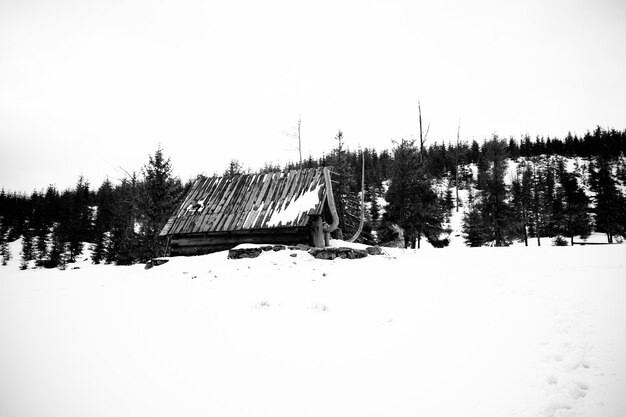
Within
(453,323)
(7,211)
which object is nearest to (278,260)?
(453,323)

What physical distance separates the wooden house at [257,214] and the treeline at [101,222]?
800cm

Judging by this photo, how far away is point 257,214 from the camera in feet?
46.7

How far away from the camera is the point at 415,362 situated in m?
3.37

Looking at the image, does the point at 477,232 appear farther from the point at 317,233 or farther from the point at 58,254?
the point at 58,254

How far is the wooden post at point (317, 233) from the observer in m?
13.4

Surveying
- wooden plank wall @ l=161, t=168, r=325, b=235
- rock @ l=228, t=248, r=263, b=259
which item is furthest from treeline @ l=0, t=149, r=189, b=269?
rock @ l=228, t=248, r=263, b=259

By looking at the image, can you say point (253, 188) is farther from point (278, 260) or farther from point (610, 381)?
point (610, 381)

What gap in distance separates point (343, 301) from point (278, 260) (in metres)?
5.26

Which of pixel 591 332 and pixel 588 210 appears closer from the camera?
pixel 591 332

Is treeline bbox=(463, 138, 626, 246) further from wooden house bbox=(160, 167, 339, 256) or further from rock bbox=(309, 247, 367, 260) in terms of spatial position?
rock bbox=(309, 247, 367, 260)

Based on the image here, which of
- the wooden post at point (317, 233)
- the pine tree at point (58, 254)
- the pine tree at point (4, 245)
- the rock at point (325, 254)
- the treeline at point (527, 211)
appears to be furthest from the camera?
the pine tree at point (4, 245)

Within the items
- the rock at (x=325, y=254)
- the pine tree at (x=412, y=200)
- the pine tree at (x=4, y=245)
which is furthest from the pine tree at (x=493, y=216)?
the pine tree at (x=4, y=245)

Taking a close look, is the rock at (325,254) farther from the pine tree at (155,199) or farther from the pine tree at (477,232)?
the pine tree at (477,232)

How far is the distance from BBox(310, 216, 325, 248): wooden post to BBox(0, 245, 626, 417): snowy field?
598cm
